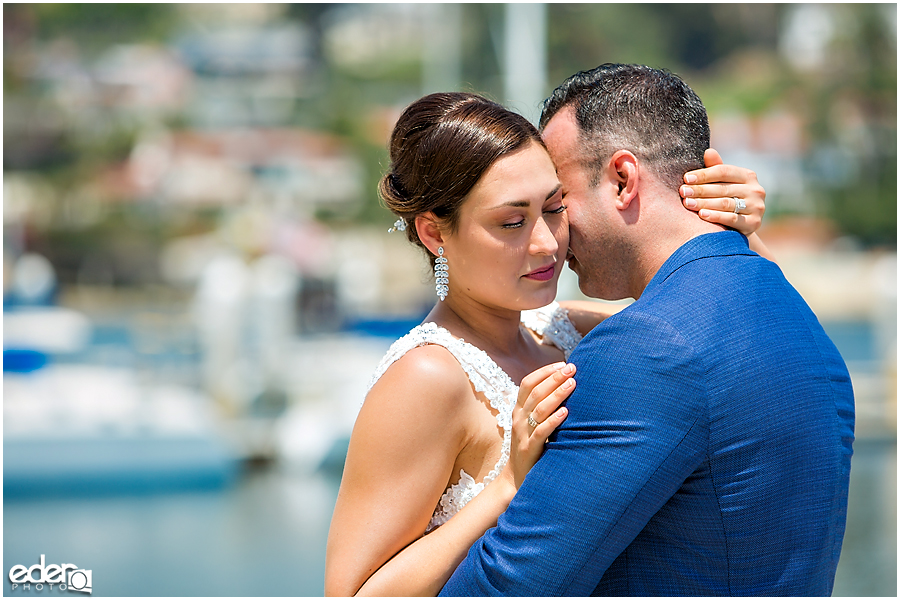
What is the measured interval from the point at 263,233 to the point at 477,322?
29.5 metres

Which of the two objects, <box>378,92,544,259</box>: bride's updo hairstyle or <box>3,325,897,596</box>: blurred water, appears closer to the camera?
<box>378,92,544,259</box>: bride's updo hairstyle

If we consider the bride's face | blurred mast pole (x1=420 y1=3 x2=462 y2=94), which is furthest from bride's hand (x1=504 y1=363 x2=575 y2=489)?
blurred mast pole (x1=420 y1=3 x2=462 y2=94)

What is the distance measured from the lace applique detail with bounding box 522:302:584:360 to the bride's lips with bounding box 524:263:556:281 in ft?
1.28

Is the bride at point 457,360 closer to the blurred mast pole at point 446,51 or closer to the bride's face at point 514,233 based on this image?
the bride's face at point 514,233

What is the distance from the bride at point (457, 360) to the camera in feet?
6.88

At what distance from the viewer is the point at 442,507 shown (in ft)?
7.61

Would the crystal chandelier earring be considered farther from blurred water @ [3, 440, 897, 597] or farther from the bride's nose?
blurred water @ [3, 440, 897, 597]

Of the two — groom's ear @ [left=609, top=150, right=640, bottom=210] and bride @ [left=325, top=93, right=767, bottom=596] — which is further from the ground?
groom's ear @ [left=609, top=150, right=640, bottom=210]

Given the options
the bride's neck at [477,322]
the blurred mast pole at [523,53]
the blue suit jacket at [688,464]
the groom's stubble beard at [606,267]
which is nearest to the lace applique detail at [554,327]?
the bride's neck at [477,322]

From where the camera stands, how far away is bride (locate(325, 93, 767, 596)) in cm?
210

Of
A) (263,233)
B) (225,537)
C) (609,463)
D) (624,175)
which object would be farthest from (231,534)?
(263,233)

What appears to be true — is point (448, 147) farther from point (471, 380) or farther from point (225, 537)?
point (225, 537)

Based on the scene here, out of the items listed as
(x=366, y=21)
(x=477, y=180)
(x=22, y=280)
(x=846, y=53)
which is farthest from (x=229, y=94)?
(x=477, y=180)

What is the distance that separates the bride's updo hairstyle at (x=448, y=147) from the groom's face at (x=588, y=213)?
0.22 ft
